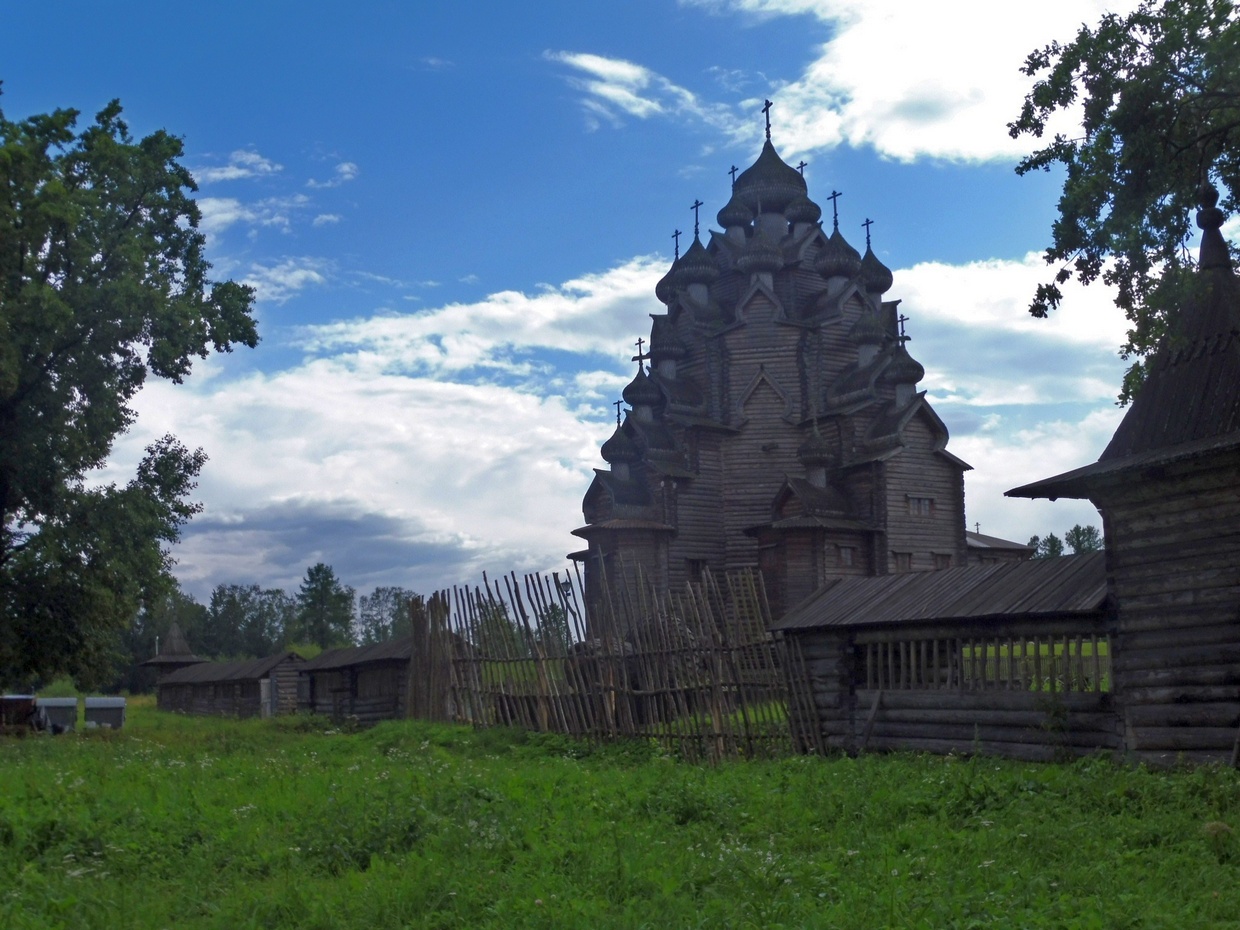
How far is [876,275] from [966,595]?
107 feet

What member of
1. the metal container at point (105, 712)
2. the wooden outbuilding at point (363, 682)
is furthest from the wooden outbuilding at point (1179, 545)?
the metal container at point (105, 712)

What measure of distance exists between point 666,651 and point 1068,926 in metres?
10.1

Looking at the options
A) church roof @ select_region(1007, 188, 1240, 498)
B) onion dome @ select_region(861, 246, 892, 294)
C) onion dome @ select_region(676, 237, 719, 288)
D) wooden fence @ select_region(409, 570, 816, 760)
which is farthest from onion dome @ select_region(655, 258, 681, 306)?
church roof @ select_region(1007, 188, 1240, 498)

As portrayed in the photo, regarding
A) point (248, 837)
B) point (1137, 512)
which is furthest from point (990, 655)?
point (248, 837)

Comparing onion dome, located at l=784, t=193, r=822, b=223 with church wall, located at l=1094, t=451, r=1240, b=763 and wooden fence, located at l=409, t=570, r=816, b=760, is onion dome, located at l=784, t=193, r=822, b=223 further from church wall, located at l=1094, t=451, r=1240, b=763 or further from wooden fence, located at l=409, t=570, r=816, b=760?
church wall, located at l=1094, t=451, r=1240, b=763

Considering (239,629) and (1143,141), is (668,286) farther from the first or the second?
(239,629)

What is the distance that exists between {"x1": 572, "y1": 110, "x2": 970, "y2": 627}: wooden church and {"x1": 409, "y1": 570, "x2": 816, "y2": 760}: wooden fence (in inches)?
597

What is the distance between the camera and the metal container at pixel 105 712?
38944 millimetres

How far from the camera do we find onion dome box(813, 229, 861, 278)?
41.9 meters

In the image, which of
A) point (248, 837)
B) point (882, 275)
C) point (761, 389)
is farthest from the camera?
point (882, 275)

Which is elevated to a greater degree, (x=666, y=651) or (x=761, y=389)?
(x=761, y=389)

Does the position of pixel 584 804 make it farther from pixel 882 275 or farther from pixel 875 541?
pixel 882 275

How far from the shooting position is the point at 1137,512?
12.4 meters

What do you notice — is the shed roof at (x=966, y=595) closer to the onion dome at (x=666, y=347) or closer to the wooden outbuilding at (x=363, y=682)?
the wooden outbuilding at (x=363, y=682)
